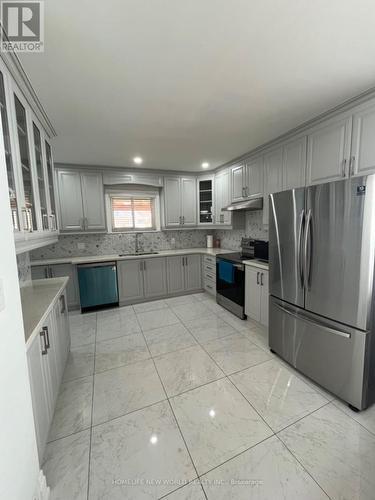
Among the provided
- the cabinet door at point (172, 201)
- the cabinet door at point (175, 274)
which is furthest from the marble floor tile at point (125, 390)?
the cabinet door at point (172, 201)

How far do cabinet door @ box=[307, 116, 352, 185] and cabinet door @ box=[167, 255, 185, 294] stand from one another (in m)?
2.58

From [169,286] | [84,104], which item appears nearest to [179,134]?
[84,104]

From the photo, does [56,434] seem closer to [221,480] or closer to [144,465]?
[144,465]

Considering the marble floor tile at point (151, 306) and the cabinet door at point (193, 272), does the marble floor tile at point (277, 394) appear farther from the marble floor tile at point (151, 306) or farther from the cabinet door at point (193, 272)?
the cabinet door at point (193, 272)

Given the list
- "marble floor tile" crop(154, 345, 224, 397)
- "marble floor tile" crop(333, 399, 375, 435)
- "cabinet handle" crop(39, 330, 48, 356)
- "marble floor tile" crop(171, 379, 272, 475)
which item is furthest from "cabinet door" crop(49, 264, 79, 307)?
"marble floor tile" crop(333, 399, 375, 435)

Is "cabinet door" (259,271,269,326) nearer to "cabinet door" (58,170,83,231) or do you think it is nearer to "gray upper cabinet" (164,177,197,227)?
"gray upper cabinet" (164,177,197,227)

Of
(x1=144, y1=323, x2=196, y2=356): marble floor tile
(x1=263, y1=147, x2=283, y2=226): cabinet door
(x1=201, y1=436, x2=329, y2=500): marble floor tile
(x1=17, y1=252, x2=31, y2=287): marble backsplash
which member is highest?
(x1=263, y1=147, x2=283, y2=226): cabinet door

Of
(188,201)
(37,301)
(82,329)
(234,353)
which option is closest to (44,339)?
(37,301)

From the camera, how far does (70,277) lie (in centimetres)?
347

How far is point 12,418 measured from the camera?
2.84 ft

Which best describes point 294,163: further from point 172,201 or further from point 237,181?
point 172,201

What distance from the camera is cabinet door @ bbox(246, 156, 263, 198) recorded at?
3.04m

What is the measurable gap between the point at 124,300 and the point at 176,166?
264 cm

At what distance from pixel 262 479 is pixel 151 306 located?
9.30 feet
